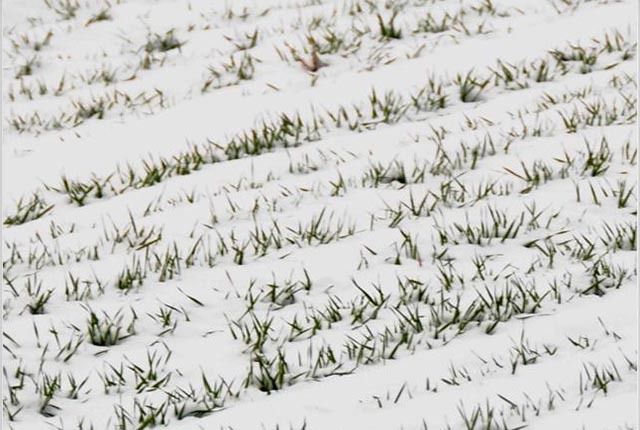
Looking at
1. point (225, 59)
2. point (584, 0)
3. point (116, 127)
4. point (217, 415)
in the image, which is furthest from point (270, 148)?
point (584, 0)

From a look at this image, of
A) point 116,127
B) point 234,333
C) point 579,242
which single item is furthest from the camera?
point 116,127

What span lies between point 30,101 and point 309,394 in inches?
163

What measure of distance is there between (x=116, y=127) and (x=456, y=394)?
3.56 metres

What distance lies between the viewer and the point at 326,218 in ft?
16.6

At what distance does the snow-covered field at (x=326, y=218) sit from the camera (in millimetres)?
3705

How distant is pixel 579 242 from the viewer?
4.57 metres

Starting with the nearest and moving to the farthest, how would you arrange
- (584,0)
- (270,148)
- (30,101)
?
(270,148) < (30,101) < (584,0)

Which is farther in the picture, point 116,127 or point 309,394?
point 116,127

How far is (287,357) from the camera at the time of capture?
391cm

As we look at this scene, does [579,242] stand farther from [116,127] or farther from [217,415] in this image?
[116,127]

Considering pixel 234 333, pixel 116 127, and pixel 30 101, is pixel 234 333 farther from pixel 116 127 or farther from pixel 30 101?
pixel 30 101

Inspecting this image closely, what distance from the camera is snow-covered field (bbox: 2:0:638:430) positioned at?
371 cm

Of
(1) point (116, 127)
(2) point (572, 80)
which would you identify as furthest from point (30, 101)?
(2) point (572, 80)

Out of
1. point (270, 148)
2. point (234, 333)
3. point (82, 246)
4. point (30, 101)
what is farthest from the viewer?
point (30, 101)
